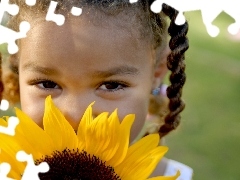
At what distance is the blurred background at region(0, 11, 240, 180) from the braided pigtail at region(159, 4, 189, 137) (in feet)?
1.92

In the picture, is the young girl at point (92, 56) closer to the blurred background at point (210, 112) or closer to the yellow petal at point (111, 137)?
the yellow petal at point (111, 137)

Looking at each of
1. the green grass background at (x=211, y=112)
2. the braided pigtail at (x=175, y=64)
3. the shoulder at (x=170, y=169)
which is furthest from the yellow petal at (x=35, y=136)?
the green grass background at (x=211, y=112)

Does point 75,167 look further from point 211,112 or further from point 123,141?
point 211,112

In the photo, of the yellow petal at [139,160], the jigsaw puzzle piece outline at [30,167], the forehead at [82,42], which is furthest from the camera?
the forehead at [82,42]

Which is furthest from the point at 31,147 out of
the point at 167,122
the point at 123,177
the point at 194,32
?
the point at 194,32

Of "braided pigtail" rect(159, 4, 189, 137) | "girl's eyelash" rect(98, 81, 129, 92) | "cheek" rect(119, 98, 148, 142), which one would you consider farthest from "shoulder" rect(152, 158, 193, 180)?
"girl's eyelash" rect(98, 81, 129, 92)

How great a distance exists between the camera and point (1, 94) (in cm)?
203

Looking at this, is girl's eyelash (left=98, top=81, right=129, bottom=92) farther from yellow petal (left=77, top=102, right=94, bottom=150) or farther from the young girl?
yellow petal (left=77, top=102, right=94, bottom=150)

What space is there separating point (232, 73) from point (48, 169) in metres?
2.56

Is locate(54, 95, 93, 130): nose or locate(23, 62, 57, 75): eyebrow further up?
locate(23, 62, 57, 75): eyebrow

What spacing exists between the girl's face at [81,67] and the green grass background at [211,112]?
121 centimetres

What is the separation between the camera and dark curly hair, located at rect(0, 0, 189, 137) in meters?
1.57

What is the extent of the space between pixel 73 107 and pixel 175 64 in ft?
1.12

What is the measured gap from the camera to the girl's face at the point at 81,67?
→ 1514 mm
